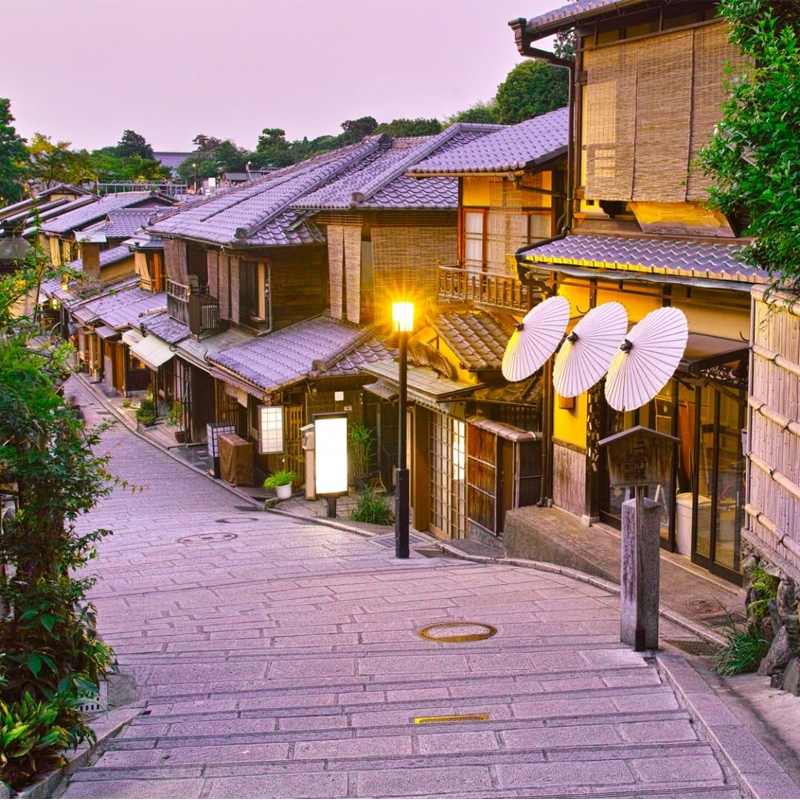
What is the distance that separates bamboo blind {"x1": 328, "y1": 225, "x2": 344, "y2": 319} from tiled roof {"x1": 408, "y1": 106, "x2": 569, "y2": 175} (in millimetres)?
5880

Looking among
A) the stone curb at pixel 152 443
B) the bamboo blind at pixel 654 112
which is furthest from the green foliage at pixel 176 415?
the bamboo blind at pixel 654 112

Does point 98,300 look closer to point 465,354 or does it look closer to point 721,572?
point 465,354

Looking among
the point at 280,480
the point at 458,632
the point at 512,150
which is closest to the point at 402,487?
the point at 458,632

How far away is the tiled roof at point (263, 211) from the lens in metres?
27.4

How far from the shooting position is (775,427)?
8.48 meters

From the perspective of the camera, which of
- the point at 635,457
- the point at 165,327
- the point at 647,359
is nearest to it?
the point at 635,457

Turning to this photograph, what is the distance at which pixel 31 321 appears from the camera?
8320mm

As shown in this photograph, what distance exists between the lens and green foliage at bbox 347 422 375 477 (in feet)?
80.5

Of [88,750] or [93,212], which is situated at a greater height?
[93,212]

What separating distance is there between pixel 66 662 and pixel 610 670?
4.53 meters

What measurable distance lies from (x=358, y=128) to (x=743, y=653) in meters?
88.1

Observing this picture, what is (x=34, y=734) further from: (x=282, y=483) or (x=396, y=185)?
(x=396, y=185)

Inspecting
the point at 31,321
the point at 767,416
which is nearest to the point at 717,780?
the point at 767,416

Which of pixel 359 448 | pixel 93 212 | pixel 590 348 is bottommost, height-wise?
pixel 359 448
